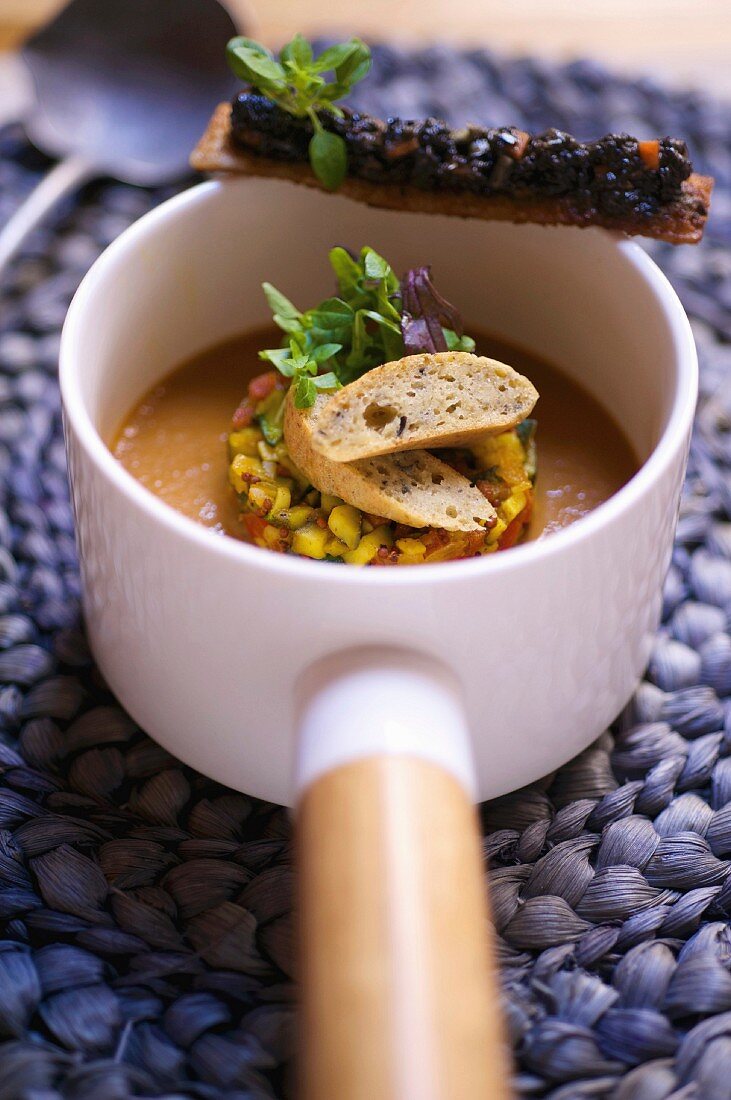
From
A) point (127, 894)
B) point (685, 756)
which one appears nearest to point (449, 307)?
point (685, 756)

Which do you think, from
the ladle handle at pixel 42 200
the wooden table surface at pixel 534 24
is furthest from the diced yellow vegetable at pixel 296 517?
the wooden table surface at pixel 534 24

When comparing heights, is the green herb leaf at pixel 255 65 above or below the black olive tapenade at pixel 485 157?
above

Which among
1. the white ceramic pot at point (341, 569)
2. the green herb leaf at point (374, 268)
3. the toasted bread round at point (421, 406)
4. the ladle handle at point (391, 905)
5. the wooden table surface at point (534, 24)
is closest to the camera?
the ladle handle at point (391, 905)

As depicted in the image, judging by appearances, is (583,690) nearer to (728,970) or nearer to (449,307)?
(728,970)

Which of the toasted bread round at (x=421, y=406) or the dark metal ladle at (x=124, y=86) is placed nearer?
the toasted bread round at (x=421, y=406)

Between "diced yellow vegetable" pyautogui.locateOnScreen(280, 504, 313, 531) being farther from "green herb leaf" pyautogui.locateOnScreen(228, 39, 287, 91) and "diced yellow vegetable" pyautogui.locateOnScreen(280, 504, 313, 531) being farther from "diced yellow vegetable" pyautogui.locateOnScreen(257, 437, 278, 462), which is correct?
"green herb leaf" pyautogui.locateOnScreen(228, 39, 287, 91)

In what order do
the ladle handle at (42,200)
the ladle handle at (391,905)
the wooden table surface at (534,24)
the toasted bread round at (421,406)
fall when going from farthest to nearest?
the wooden table surface at (534,24)
the ladle handle at (42,200)
the toasted bread round at (421,406)
the ladle handle at (391,905)

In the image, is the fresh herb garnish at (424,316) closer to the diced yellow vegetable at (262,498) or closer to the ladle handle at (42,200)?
the diced yellow vegetable at (262,498)

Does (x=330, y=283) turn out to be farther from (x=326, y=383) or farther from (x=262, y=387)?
(x=326, y=383)
